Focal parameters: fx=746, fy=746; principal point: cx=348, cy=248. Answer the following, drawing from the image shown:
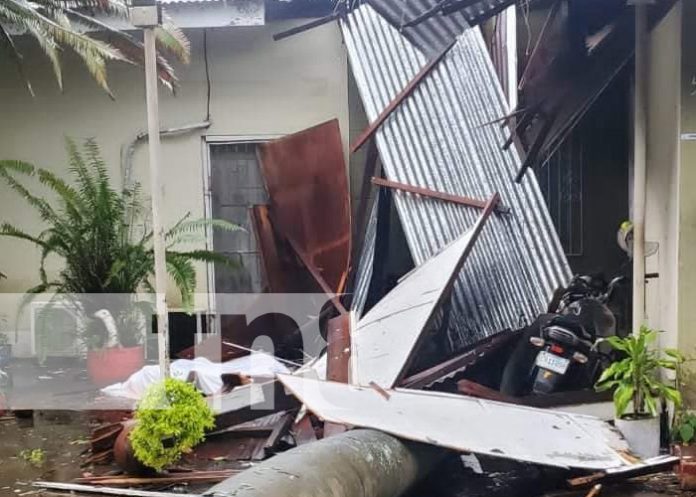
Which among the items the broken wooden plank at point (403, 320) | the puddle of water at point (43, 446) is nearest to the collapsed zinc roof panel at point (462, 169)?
the broken wooden plank at point (403, 320)

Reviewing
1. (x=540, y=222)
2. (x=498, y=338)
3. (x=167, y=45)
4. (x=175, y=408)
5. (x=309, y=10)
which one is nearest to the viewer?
(x=175, y=408)

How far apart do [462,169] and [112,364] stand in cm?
355

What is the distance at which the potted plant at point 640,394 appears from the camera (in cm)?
432


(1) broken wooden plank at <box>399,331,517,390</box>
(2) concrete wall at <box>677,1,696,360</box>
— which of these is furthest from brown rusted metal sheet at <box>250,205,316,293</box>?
(2) concrete wall at <box>677,1,696,360</box>

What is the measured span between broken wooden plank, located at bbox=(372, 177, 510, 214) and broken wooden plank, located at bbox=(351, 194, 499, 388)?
73 cm

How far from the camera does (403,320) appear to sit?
509cm

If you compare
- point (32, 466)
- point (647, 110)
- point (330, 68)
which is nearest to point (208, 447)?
point (32, 466)

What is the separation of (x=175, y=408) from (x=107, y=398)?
6.58 ft

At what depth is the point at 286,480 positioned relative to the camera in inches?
117

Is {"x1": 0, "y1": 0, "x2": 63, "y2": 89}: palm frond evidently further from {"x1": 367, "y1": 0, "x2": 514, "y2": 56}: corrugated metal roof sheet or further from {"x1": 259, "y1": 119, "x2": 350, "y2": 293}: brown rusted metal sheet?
{"x1": 367, "y1": 0, "x2": 514, "y2": 56}: corrugated metal roof sheet

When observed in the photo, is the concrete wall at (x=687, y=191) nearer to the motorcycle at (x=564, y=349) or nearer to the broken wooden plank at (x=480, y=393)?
the motorcycle at (x=564, y=349)

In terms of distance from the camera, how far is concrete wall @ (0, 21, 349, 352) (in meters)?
7.78

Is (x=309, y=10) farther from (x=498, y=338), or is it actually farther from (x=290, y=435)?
(x=290, y=435)

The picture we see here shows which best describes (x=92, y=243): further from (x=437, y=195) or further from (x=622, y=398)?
(x=622, y=398)
